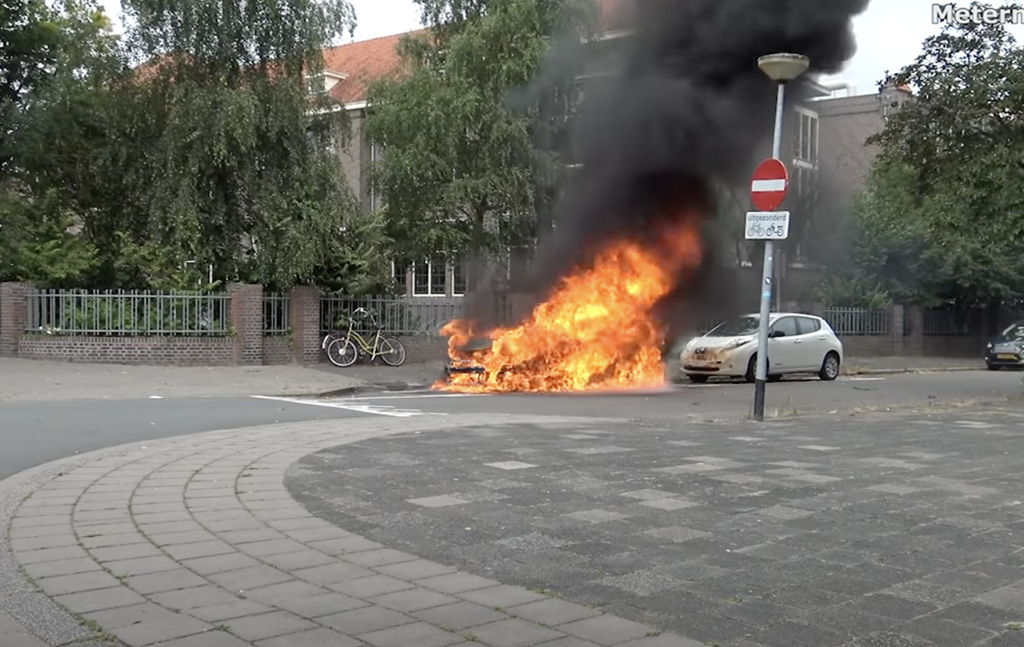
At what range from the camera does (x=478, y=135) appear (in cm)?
2198

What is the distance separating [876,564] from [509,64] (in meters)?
18.1

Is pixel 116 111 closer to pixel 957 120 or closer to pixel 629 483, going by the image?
pixel 957 120

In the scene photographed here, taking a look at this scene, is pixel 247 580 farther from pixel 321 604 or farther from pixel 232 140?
pixel 232 140

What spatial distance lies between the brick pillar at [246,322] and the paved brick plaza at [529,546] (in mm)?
11574

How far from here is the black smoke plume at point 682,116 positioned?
13648 millimetres

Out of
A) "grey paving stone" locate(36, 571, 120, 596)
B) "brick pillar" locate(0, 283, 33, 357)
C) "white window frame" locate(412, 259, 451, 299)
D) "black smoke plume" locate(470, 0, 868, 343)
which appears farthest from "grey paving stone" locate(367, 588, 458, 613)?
"white window frame" locate(412, 259, 451, 299)

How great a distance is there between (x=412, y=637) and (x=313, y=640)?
36 centimetres

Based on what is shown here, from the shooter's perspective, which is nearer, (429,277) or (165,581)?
(165,581)

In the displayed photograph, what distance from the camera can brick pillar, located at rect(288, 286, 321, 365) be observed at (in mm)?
20156

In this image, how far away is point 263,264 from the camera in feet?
66.8

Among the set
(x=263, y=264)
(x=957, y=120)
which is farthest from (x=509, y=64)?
(x=957, y=120)

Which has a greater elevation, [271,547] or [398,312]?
[398,312]

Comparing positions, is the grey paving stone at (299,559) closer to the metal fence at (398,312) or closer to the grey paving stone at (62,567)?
the grey paving stone at (62,567)

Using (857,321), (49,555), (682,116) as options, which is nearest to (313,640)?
(49,555)
